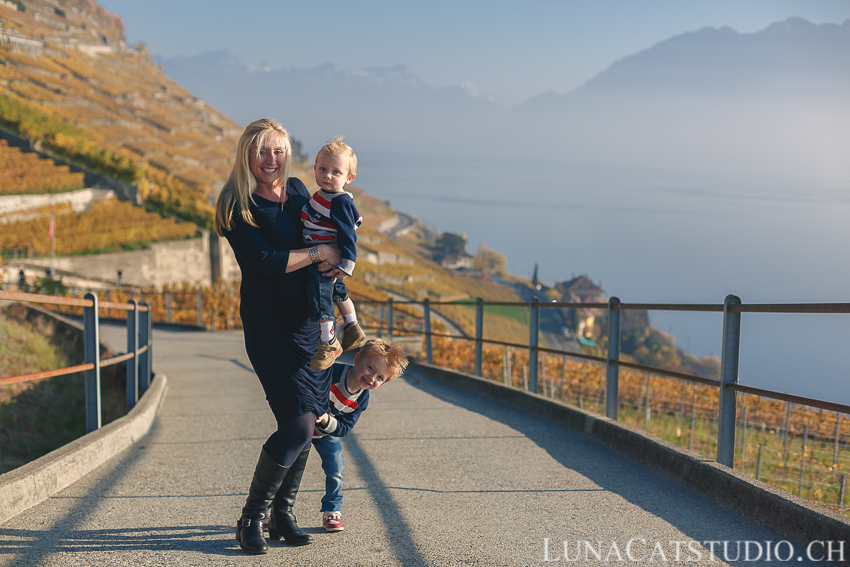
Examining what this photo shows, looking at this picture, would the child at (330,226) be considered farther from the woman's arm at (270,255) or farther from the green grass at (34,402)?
the green grass at (34,402)

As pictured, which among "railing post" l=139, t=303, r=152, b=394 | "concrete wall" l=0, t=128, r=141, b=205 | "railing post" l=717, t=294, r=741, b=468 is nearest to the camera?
"railing post" l=717, t=294, r=741, b=468

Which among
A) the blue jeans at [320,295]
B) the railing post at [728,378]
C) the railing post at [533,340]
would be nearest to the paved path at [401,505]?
the railing post at [728,378]

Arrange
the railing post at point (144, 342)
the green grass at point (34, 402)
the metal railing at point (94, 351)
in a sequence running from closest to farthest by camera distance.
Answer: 1. the metal railing at point (94, 351)
2. the railing post at point (144, 342)
3. the green grass at point (34, 402)

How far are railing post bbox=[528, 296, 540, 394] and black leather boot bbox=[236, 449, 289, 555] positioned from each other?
4.25 metres

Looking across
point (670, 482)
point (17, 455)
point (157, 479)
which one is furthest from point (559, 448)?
point (17, 455)

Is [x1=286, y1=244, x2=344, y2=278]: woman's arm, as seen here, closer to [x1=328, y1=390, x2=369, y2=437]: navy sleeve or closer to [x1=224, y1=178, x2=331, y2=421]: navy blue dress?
[x1=224, y1=178, x2=331, y2=421]: navy blue dress

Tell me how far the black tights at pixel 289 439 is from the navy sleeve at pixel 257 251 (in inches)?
24.7

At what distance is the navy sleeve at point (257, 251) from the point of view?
115 inches

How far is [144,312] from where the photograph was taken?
7527mm

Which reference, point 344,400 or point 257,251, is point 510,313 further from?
point 257,251

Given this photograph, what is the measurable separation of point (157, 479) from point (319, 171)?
2.47 meters

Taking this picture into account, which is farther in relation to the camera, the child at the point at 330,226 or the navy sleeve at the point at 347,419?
the navy sleeve at the point at 347,419

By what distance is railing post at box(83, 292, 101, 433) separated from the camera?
4.99m

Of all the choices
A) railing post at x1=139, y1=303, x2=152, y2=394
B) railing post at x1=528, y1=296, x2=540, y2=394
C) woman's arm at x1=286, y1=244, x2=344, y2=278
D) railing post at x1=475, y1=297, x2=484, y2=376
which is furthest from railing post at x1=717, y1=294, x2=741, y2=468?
railing post at x1=139, y1=303, x2=152, y2=394
